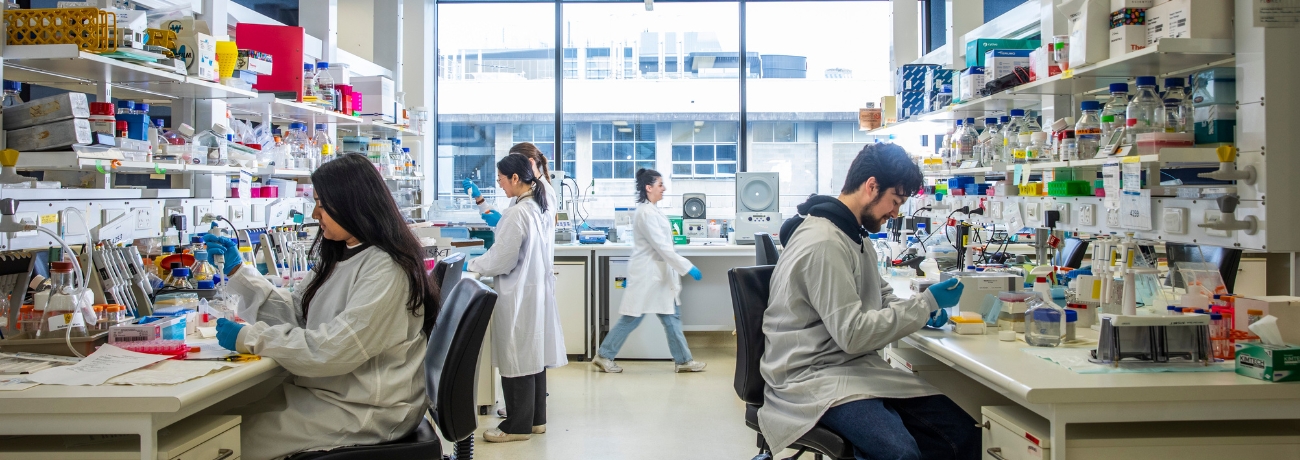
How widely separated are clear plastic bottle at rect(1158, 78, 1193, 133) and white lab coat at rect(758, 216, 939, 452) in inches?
32.3

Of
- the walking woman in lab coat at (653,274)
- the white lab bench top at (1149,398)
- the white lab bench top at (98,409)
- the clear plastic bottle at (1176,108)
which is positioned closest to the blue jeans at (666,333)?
the walking woman in lab coat at (653,274)

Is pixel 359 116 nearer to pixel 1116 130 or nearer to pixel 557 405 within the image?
pixel 557 405

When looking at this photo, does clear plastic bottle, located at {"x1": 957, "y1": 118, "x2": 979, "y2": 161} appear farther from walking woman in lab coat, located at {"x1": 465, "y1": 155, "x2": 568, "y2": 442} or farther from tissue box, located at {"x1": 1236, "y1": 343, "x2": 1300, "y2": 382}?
tissue box, located at {"x1": 1236, "y1": 343, "x2": 1300, "y2": 382}

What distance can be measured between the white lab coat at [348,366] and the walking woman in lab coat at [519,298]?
1.33 meters

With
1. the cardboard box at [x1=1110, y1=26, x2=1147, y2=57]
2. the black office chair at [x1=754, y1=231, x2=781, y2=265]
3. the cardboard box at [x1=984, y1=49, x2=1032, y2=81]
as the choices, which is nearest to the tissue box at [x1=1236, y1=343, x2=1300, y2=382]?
the cardboard box at [x1=1110, y1=26, x2=1147, y2=57]

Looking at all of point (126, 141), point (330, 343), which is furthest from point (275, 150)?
point (330, 343)

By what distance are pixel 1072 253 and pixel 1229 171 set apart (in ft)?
3.10

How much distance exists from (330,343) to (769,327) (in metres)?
1.07

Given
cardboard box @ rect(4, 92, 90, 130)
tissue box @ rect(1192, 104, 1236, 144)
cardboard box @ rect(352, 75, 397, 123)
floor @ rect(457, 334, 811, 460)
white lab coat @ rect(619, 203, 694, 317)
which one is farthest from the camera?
white lab coat @ rect(619, 203, 694, 317)

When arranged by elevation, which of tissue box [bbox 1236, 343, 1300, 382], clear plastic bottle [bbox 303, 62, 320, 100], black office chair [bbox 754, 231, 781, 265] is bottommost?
tissue box [bbox 1236, 343, 1300, 382]

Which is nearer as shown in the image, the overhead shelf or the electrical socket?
the overhead shelf

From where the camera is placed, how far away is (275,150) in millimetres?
3531

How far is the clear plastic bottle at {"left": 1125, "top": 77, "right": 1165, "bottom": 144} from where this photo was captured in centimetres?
222

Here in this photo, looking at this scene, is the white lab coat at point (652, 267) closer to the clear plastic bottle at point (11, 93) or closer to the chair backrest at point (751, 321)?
the chair backrest at point (751, 321)
